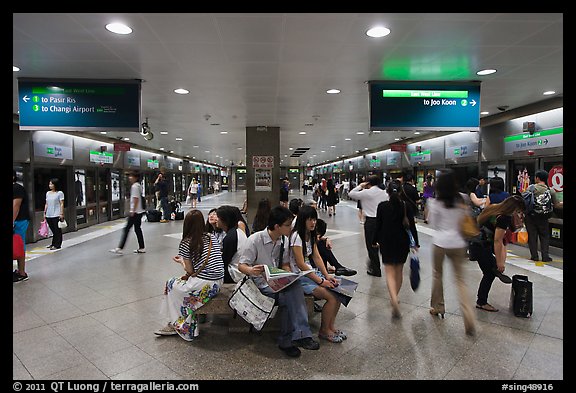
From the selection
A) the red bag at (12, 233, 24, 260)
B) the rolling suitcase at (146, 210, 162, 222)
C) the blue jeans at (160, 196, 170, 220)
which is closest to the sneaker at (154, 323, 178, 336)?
the red bag at (12, 233, 24, 260)

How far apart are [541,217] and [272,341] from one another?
245 inches

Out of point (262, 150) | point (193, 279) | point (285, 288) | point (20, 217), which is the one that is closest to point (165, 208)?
point (262, 150)

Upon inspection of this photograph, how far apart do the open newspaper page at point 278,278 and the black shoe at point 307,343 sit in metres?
0.56

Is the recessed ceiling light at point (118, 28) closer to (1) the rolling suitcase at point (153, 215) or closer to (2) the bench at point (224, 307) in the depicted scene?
(2) the bench at point (224, 307)

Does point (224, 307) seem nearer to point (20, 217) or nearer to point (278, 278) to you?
point (278, 278)

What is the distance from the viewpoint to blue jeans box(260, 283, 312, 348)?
130 inches

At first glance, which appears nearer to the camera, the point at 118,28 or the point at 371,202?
the point at 118,28

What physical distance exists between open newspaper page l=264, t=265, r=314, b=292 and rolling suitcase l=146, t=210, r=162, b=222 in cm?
1132

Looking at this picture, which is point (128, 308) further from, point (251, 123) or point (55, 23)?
point (251, 123)

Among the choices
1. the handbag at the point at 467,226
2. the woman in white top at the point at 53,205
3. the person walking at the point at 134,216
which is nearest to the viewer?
the handbag at the point at 467,226

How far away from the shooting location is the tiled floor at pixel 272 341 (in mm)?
3000

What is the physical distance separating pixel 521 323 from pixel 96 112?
6.78 meters

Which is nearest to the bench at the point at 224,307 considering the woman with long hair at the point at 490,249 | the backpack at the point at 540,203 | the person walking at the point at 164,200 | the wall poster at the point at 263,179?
the woman with long hair at the point at 490,249

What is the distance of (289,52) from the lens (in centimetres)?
473
